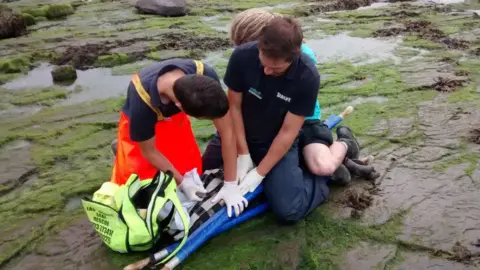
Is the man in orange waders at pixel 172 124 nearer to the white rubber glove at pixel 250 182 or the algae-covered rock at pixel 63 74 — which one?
the white rubber glove at pixel 250 182

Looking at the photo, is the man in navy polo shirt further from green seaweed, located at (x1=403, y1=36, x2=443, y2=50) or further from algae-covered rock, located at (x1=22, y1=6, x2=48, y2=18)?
algae-covered rock, located at (x1=22, y1=6, x2=48, y2=18)

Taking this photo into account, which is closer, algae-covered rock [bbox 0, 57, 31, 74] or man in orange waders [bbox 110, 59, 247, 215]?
man in orange waders [bbox 110, 59, 247, 215]

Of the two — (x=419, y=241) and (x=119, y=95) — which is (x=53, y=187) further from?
(x=419, y=241)

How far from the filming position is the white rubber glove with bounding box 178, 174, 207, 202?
323 centimetres

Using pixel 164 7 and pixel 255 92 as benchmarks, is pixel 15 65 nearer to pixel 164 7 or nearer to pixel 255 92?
pixel 164 7

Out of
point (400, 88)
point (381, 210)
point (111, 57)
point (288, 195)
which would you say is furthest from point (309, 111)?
point (111, 57)

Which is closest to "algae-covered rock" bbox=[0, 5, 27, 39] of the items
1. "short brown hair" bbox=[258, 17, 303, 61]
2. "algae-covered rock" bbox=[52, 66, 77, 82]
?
"algae-covered rock" bbox=[52, 66, 77, 82]

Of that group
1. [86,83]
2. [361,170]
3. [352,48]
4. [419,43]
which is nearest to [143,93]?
[361,170]

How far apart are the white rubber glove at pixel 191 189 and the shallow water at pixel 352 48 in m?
4.35

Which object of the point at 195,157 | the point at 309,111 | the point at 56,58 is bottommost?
the point at 56,58

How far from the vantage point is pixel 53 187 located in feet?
12.9

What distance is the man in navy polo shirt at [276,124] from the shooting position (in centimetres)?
320

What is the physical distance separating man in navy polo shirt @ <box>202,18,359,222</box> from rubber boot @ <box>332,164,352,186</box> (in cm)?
9

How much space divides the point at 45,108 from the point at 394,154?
12.7ft
